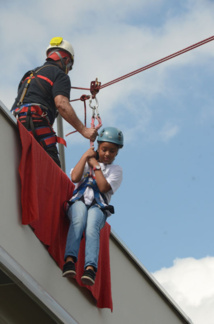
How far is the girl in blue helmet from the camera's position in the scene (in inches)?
207

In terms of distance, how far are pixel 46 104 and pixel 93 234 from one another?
1636mm

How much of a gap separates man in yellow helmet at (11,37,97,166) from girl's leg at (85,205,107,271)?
2.92 ft

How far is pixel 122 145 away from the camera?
6.19 m

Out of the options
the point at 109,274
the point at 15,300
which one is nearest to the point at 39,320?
the point at 15,300

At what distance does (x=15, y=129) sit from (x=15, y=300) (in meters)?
1.44

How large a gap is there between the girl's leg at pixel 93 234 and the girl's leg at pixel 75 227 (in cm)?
6

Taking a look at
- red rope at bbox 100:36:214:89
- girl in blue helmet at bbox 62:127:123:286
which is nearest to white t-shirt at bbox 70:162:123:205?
girl in blue helmet at bbox 62:127:123:286

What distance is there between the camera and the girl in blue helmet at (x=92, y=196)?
5270 millimetres

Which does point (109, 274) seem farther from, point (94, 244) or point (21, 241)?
point (21, 241)

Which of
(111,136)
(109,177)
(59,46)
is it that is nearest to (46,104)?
(111,136)

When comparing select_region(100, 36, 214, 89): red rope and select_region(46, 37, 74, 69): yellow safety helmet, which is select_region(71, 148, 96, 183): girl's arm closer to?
select_region(46, 37, 74, 69): yellow safety helmet

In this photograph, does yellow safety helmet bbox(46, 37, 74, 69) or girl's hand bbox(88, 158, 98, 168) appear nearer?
girl's hand bbox(88, 158, 98, 168)

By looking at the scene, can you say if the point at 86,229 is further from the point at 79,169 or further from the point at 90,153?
the point at 90,153

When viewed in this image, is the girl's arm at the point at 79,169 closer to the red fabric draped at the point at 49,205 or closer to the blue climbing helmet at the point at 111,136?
the red fabric draped at the point at 49,205
